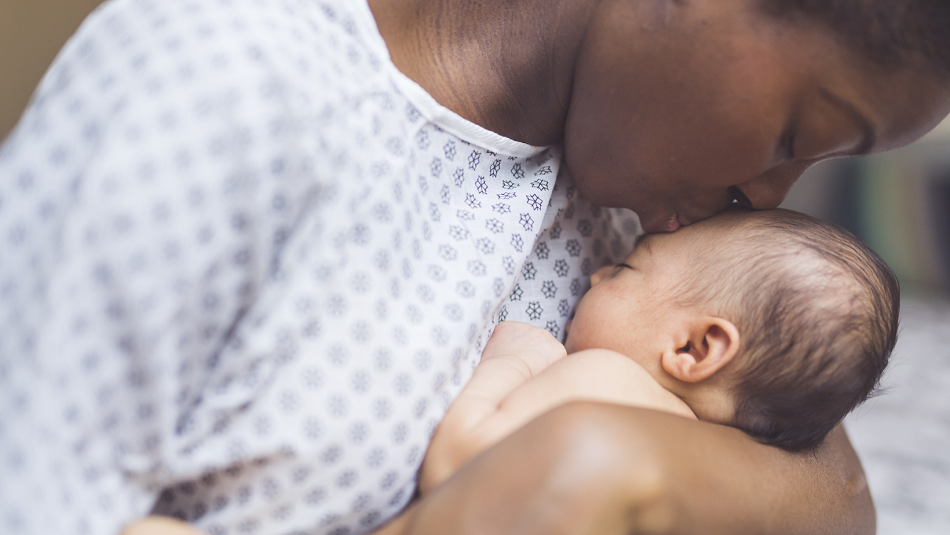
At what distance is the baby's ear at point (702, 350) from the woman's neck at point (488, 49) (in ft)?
1.15

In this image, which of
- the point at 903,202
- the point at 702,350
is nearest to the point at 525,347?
the point at 702,350

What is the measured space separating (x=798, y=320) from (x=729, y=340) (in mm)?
82

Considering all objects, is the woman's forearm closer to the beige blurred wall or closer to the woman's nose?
the woman's nose

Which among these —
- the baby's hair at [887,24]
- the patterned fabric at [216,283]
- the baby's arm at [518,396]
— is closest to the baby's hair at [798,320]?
the baby's arm at [518,396]

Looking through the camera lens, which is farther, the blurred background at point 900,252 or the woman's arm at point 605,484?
the blurred background at point 900,252

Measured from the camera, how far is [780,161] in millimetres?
793

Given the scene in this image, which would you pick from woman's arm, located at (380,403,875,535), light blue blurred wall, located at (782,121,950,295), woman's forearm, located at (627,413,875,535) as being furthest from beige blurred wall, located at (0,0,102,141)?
light blue blurred wall, located at (782,121,950,295)

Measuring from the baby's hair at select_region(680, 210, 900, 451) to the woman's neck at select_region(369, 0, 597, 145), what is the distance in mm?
319

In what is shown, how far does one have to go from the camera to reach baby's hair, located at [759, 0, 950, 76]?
25.3 inches

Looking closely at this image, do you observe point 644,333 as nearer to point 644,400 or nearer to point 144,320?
point 644,400

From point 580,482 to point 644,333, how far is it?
0.37m

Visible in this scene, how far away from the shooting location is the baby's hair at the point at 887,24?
25.3 inches

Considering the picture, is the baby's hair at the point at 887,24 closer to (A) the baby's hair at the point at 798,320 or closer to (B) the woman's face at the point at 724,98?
(B) the woman's face at the point at 724,98

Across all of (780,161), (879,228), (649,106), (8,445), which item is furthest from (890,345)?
(879,228)
